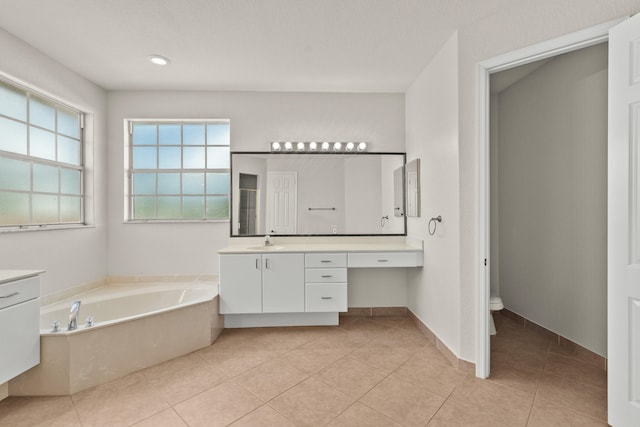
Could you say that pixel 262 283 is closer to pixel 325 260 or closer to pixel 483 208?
pixel 325 260

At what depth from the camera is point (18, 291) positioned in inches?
68.6

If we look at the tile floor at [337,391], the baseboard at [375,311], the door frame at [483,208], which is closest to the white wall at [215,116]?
the tile floor at [337,391]

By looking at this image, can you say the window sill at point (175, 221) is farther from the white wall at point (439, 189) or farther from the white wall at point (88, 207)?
the white wall at point (439, 189)

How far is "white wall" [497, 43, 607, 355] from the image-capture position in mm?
2205

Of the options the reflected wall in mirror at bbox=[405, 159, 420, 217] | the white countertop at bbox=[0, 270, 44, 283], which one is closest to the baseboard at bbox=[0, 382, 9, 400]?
the white countertop at bbox=[0, 270, 44, 283]

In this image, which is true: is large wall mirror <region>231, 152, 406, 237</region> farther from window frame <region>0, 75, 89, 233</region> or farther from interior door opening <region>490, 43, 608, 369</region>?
window frame <region>0, 75, 89, 233</region>

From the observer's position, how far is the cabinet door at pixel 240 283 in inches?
109

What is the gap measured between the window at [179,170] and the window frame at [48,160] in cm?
42

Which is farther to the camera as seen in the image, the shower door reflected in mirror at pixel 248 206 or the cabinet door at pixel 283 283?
the shower door reflected in mirror at pixel 248 206

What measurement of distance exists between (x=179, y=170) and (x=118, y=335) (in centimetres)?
183

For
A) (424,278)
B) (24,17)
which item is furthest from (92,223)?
(424,278)

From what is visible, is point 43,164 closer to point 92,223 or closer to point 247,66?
point 92,223

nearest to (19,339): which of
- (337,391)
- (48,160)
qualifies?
(48,160)

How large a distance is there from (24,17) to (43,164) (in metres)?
1.14
